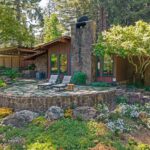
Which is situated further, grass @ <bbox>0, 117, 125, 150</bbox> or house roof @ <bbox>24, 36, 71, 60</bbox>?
house roof @ <bbox>24, 36, 71, 60</bbox>

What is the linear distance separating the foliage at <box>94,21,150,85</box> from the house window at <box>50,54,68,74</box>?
3.68 metres

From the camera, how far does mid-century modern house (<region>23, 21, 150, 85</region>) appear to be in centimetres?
1790

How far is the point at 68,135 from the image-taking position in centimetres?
838

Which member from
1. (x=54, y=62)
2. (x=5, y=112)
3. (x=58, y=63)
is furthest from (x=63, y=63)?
(x=5, y=112)

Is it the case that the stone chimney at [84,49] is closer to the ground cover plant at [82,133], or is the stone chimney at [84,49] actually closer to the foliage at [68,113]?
the foliage at [68,113]

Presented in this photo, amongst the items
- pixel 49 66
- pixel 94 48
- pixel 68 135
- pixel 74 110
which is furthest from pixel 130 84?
pixel 68 135

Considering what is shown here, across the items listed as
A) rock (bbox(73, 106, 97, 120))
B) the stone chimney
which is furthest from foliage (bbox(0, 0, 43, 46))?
rock (bbox(73, 106, 97, 120))

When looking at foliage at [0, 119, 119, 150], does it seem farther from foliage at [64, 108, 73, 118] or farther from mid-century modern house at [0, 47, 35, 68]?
mid-century modern house at [0, 47, 35, 68]

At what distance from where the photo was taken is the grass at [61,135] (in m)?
7.77

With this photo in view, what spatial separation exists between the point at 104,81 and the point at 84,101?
5539 millimetres

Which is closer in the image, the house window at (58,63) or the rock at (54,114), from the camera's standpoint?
the rock at (54,114)

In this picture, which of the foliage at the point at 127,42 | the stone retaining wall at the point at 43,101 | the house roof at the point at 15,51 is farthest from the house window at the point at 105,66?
the house roof at the point at 15,51

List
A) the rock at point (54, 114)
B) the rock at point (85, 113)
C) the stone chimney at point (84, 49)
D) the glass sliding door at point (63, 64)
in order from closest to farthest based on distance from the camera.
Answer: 1. the rock at point (54, 114)
2. the rock at point (85, 113)
3. the stone chimney at point (84, 49)
4. the glass sliding door at point (63, 64)

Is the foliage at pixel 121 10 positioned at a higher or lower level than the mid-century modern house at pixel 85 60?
higher
